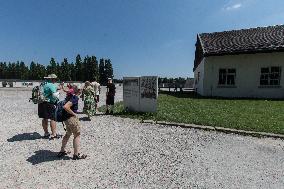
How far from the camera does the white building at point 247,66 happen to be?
19.5m

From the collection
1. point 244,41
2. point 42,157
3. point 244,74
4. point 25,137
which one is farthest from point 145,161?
point 244,41

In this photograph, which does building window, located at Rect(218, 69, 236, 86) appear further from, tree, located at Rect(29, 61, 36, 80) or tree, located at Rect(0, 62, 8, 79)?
tree, located at Rect(0, 62, 8, 79)

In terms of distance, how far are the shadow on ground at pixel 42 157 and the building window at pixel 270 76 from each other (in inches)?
731

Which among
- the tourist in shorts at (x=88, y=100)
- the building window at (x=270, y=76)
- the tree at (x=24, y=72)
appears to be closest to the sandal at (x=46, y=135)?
the tourist in shorts at (x=88, y=100)

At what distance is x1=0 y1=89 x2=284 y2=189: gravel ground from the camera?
4.36 m

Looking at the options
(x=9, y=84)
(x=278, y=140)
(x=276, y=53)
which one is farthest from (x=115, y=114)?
(x=9, y=84)

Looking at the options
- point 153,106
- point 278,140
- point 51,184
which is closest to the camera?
point 51,184

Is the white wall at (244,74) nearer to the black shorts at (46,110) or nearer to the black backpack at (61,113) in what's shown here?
the black shorts at (46,110)

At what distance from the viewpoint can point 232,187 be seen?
13.8ft

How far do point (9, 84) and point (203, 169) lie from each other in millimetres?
46639

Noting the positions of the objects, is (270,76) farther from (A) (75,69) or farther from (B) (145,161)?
(A) (75,69)

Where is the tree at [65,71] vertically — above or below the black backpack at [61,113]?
above

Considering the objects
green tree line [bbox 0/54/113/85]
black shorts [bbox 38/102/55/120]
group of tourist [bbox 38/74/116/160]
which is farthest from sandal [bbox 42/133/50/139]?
green tree line [bbox 0/54/113/85]

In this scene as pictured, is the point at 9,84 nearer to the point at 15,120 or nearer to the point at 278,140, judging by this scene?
the point at 15,120
